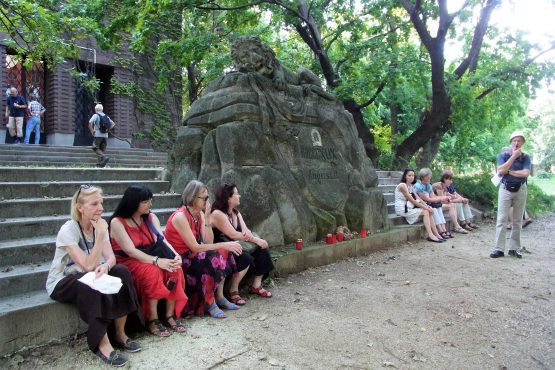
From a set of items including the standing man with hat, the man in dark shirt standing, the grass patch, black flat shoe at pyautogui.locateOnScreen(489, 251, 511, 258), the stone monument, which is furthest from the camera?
the grass patch

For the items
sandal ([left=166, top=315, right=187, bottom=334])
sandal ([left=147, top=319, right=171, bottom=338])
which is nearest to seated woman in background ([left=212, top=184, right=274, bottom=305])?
sandal ([left=166, top=315, right=187, bottom=334])

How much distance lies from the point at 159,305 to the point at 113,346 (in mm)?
579

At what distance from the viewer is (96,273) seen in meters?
3.04

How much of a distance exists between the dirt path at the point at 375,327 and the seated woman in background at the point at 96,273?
0.60 feet

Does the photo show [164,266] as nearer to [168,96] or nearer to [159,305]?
[159,305]

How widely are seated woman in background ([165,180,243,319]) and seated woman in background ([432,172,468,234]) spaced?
6.27 meters

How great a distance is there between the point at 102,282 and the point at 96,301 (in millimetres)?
137

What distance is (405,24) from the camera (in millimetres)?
13109

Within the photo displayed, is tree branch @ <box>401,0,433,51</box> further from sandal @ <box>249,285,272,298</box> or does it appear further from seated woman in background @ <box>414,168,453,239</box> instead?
sandal @ <box>249,285,272,298</box>

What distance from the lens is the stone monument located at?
18.7 ft

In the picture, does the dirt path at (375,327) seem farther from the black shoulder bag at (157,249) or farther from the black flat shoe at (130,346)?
the black shoulder bag at (157,249)

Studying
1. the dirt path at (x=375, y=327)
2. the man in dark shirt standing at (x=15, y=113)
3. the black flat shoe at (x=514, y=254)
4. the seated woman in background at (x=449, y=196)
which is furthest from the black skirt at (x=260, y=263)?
the man in dark shirt standing at (x=15, y=113)

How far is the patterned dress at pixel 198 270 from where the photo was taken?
395 centimetres

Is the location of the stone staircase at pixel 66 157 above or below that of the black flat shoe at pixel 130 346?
above
